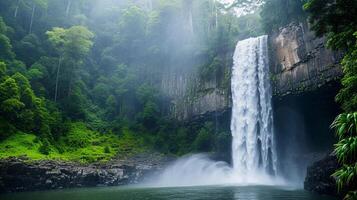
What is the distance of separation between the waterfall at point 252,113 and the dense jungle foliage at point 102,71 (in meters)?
3.23

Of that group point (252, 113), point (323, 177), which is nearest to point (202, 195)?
point (323, 177)

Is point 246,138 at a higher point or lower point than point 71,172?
higher

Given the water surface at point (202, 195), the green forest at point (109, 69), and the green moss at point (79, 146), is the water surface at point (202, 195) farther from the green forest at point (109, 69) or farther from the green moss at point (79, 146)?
the green forest at point (109, 69)

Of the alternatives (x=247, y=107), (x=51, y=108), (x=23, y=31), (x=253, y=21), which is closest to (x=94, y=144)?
(x=51, y=108)

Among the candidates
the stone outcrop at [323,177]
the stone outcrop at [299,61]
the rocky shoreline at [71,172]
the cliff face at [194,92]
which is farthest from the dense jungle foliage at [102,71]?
the stone outcrop at [323,177]

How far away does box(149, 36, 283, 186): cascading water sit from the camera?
3606 cm

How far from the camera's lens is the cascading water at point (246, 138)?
118ft

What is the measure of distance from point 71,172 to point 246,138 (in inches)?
733

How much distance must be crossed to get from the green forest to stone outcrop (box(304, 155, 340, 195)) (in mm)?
10217

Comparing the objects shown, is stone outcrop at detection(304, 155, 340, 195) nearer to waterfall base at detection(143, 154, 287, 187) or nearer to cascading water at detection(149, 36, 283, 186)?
cascading water at detection(149, 36, 283, 186)

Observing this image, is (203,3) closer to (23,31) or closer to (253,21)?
(253,21)

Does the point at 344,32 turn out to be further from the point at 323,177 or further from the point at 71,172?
the point at 71,172

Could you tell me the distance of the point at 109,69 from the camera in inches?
2292

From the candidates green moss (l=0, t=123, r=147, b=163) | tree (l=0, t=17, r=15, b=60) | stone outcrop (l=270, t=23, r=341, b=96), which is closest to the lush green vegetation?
stone outcrop (l=270, t=23, r=341, b=96)
